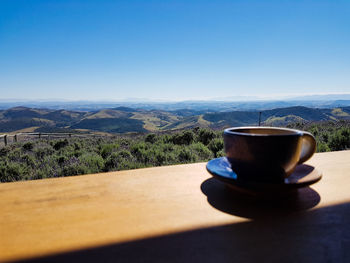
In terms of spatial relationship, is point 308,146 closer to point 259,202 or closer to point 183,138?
point 259,202

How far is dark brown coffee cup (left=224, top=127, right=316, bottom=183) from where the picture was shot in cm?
57

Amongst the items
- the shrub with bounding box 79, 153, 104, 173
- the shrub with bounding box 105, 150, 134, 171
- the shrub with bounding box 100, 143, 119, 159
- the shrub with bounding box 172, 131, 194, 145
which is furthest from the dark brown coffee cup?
the shrub with bounding box 172, 131, 194, 145

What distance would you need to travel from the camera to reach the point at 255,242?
0.43 metres

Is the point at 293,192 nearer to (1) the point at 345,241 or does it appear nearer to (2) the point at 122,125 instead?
(1) the point at 345,241

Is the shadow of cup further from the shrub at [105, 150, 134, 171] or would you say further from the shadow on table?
the shrub at [105, 150, 134, 171]

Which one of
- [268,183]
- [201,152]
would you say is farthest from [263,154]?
[201,152]

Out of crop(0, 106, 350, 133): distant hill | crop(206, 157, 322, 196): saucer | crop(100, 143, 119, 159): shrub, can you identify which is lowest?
crop(0, 106, 350, 133): distant hill

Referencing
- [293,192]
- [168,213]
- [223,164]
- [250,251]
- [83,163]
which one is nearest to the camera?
[250,251]

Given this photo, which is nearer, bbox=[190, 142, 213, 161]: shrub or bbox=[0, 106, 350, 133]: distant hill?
bbox=[190, 142, 213, 161]: shrub

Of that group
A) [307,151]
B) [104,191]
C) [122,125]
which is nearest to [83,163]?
[104,191]

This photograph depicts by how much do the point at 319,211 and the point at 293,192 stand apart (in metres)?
0.11

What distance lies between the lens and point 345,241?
434 millimetres

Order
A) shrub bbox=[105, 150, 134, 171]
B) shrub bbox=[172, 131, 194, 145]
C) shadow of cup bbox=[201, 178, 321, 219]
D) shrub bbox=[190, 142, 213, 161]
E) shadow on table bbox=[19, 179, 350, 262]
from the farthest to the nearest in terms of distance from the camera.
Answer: shrub bbox=[172, 131, 194, 145] < shrub bbox=[190, 142, 213, 161] < shrub bbox=[105, 150, 134, 171] < shadow of cup bbox=[201, 178, 321, 219] < shadow on table bbox=[19, 179, 350, 262]

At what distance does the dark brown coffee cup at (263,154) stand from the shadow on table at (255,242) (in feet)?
0.30
